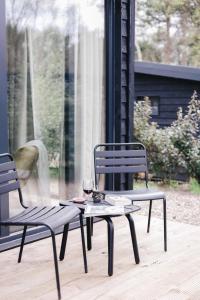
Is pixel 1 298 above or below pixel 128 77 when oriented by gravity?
below

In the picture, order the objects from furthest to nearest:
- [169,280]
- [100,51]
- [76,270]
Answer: [100,51]
[76,270]
[169,280]

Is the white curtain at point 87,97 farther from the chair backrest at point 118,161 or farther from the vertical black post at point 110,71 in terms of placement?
the chair backrest at point 118,161

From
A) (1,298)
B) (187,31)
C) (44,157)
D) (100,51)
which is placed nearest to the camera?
(1,298)

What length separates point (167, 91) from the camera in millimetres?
6617

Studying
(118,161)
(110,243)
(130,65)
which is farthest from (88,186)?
(130,65)

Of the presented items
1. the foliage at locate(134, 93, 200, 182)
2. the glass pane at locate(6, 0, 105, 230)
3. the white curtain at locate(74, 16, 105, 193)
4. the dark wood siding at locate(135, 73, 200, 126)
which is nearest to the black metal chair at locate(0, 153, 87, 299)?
the glass pane at locate(6, 0, 105, 230)

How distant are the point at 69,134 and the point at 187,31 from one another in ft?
22.5

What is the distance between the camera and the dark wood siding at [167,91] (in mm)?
6367

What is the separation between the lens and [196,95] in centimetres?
603

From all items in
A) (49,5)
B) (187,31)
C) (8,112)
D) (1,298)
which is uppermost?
(187,31)

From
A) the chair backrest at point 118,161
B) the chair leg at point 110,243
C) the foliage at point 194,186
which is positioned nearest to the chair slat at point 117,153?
the chair backrest at point 118,161

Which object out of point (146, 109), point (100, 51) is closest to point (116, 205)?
point (100, 51)

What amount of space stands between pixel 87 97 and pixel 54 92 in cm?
38

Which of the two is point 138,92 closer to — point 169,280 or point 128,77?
point 128,77
